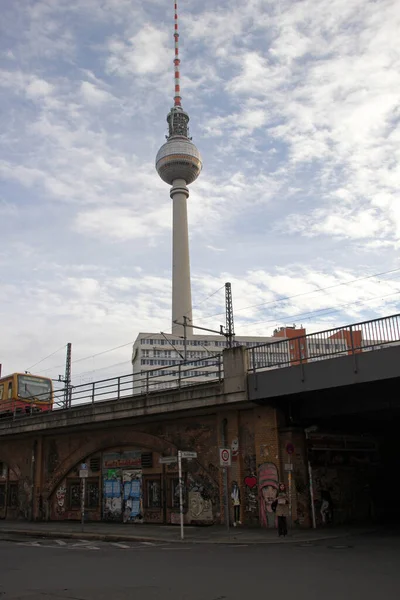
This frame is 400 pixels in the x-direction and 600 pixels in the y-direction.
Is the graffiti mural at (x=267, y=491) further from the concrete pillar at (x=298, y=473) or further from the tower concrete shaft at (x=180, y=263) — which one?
the tower concrete shaft at (x=180, y=263)

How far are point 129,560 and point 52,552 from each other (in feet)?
11.7

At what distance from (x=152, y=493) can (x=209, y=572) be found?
46.0 ft

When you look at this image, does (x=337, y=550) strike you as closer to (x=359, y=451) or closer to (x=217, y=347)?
(x=359, y=451)

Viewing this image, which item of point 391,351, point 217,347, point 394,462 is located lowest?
point 394,462

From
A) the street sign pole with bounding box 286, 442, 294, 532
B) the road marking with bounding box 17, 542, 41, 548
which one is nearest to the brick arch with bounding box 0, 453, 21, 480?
the road marking with bounding box 17, 542, 41, 548

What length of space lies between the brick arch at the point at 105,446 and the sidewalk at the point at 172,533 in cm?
315

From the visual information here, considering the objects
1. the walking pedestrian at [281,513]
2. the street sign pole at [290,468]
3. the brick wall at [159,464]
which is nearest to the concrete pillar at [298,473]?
the street sign pole at [290,468]

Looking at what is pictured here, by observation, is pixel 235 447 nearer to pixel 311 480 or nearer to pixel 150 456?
pixel 311 480

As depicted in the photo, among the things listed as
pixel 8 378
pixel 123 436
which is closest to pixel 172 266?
pixel 8 378

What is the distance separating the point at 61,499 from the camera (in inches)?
1132

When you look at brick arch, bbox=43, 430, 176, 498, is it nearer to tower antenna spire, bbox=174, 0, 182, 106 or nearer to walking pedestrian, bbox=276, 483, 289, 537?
walking pedestrian, bbox=276, 483, 289, 537

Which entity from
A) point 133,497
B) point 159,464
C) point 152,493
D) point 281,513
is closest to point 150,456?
point 159,464

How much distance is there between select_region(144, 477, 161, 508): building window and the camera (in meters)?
24.3

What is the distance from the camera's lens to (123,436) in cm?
2606
